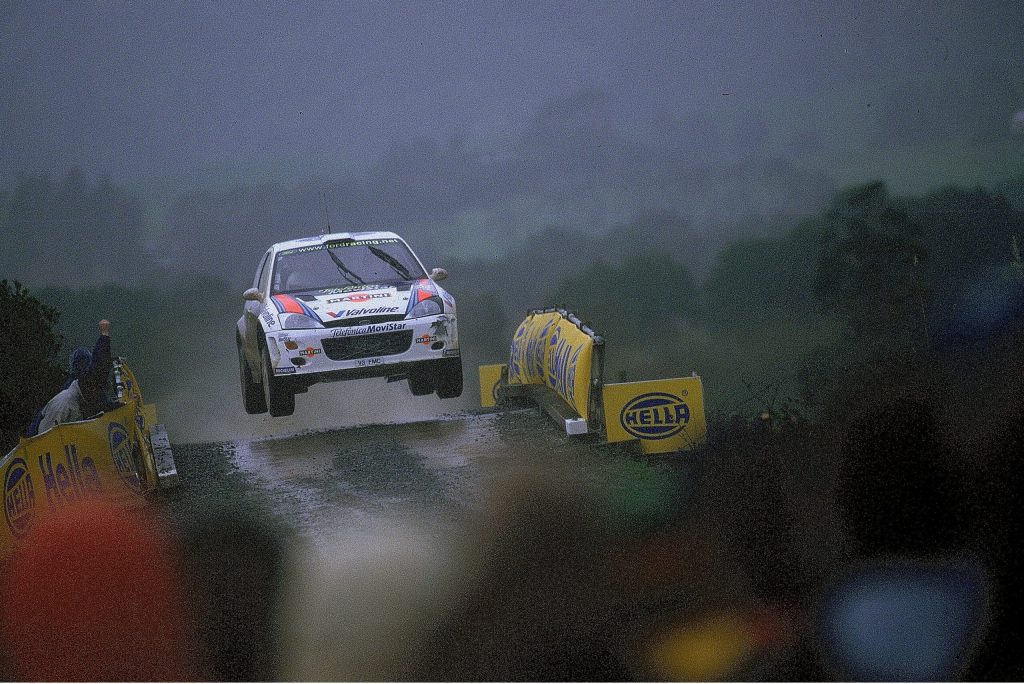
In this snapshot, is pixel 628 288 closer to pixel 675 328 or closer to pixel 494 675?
pixel 675 328

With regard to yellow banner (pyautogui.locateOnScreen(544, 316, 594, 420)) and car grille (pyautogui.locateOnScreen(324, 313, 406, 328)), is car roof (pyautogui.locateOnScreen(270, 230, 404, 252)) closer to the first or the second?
car grille (pyautogui.locateOnScreen(324, 313, 406, 328))

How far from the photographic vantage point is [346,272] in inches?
446

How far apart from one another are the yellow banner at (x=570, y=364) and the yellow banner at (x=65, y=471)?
4206 mm

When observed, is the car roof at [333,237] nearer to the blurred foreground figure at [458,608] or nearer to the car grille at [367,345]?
the car grille at [367,345]

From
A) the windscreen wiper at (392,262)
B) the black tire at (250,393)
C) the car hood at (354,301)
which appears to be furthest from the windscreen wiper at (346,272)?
the black tire at (250,393)

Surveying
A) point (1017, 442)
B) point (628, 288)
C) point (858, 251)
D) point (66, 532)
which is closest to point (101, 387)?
point (66, 532)

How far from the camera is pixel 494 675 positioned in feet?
22.3

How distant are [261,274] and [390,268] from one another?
4.80 feet

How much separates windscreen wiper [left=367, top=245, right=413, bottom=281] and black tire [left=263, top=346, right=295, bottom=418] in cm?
157

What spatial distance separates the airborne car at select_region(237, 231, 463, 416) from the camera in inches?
414

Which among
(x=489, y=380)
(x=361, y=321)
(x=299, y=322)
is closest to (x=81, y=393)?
(x=299, y=322)

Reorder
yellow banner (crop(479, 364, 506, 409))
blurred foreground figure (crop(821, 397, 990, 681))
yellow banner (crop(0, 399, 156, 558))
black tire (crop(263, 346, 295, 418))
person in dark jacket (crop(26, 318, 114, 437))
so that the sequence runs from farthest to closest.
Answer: yellow banner (crop(479, 364, 506, 409)), black tire (crop(263, 346, 295, 418)), person in dark jacket (crop(26, 318, 114, 437)), yellow banner (crop(0, 399, 156, 558)), blurred foreground figure (crop(821, 397, 990, 681))

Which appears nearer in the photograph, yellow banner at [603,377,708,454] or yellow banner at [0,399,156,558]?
yellow banner at [0,399,156,558]

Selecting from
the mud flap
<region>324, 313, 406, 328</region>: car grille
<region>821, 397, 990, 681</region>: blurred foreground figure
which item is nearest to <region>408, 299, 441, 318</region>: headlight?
<region>324, 313, 406, 328</region>: car grille
